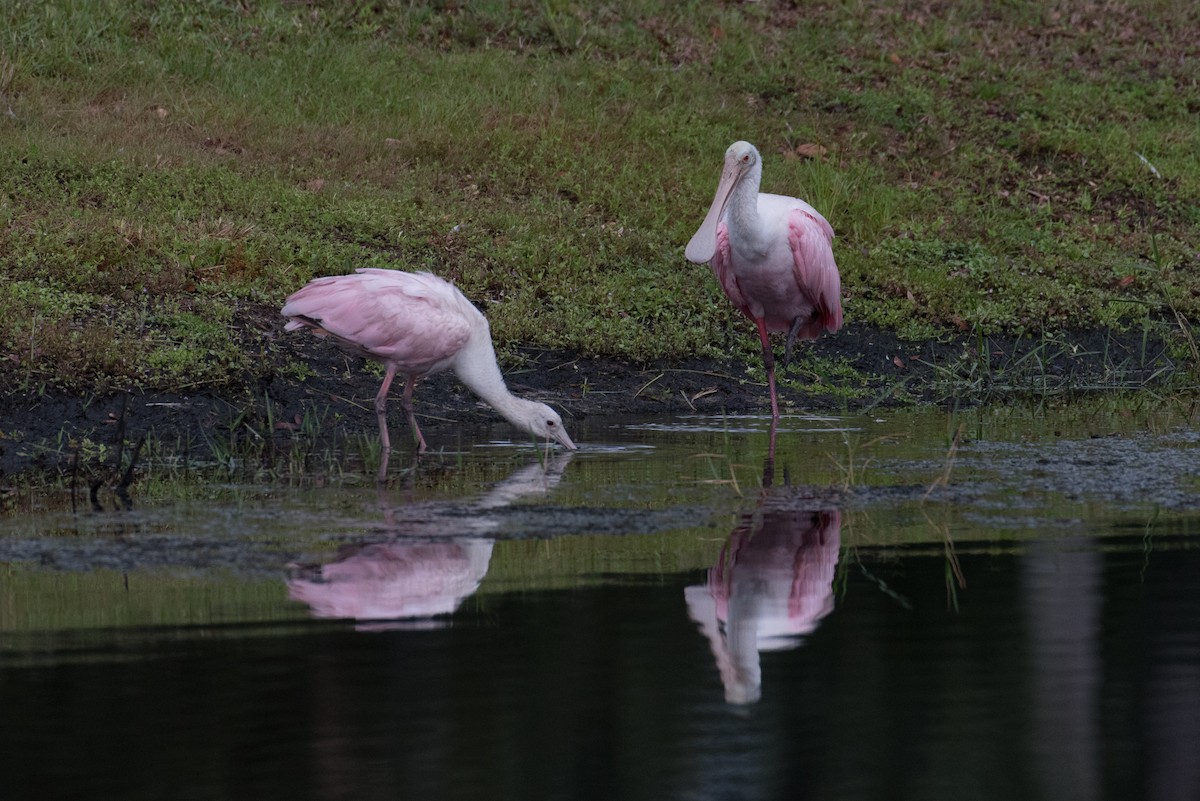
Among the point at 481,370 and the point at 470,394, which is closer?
the point at 481,370

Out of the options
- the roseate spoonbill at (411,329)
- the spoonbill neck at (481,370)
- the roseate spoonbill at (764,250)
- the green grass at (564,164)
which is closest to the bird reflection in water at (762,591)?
the roseate spoonbill at (411,329)

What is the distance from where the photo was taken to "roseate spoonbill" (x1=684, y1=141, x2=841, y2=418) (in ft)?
30.2

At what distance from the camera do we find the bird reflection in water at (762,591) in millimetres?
4438

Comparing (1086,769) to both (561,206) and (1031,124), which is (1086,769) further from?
(1031,124)

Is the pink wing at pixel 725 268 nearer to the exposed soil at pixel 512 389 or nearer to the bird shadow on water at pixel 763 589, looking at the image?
the exposed soil at pixel 512 389

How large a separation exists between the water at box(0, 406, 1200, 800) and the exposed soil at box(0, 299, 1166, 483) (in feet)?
5.17

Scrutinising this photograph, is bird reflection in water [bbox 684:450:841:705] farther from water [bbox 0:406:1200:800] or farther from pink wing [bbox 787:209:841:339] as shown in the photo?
pink wing [bbox 787:209:841:339]

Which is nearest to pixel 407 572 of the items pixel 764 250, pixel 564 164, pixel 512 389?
pixel 512 389

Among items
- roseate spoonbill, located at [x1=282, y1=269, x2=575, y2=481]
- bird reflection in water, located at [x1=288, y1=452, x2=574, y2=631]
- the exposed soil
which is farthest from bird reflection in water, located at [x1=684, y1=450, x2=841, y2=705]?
the exposed soil

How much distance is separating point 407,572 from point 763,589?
107cm

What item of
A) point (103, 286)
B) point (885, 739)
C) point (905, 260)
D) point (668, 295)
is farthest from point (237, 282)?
point (885, 739)

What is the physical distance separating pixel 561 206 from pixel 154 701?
8.20m

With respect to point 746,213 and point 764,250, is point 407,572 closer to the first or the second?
point 746,213

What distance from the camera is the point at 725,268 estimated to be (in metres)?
9.70
